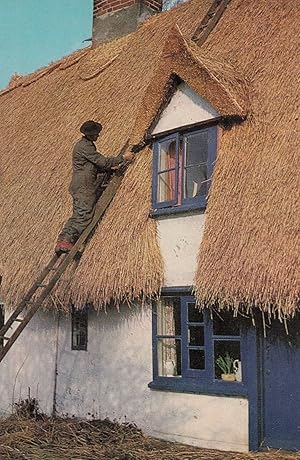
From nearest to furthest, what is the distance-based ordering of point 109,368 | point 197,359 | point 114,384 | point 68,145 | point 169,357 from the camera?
point 197,359 < point 169,357 < point 114,384 < point 109,368 < point 68,145

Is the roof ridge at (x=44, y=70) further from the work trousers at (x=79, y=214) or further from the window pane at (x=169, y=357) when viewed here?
the window pane at (x=169, y=357)

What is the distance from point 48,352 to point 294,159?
5.18 m

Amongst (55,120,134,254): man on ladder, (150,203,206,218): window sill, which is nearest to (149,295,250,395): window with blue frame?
(150,203,206,218): window sill

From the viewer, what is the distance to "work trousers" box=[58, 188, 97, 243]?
9367 mm

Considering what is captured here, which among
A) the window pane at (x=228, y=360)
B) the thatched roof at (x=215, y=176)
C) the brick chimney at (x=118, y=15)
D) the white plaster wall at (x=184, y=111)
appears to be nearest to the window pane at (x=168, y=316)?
the thatched roof at (x=215, y=176)

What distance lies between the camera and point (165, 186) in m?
9.23

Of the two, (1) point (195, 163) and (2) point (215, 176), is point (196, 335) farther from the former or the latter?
(1) point (195, 163)

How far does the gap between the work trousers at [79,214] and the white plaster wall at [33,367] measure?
1.92 m

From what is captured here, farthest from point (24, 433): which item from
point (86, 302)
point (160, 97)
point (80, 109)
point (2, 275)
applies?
point (80, 109)

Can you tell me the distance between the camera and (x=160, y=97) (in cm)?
937

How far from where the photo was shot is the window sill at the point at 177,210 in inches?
338

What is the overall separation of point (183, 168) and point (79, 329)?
3.09m

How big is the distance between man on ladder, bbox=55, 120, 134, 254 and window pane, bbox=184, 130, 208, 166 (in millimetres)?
1019

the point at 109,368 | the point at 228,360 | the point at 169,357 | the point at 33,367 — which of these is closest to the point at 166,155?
the point at 169,357
